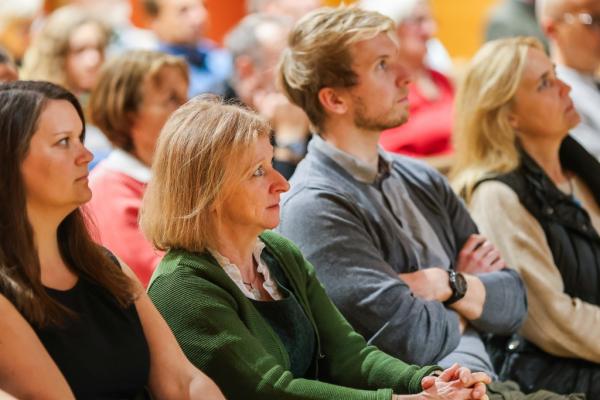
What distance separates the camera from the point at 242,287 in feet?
7.70

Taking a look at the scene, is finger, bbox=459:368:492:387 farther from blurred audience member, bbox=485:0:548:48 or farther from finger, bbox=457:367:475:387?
blurred audience member, bbox=485:0:548:48

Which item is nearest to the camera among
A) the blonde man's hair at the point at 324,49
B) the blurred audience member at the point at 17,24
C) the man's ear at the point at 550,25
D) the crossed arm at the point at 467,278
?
the crossed arm at the point at 467,278

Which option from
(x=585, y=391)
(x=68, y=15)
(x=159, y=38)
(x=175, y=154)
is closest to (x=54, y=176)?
(x=175, y=154)

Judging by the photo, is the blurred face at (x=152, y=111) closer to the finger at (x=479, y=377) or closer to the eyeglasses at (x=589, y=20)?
the finger at (x=479, y=377)

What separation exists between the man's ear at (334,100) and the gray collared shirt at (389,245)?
0.09 m

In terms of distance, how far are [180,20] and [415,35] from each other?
48.4 inches

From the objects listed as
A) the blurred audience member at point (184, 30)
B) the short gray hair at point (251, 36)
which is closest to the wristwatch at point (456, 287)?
the short gray hair at point (251, 36)

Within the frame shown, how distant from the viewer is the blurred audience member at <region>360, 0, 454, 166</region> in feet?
14.9

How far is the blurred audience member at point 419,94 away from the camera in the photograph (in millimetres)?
4531

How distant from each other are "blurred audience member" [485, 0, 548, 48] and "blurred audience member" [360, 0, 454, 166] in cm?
60

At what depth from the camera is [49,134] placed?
2045mm

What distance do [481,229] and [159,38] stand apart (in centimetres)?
284

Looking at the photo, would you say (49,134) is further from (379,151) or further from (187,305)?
(379,151)

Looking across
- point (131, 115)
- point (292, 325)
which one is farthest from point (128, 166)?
point (292, 325)
